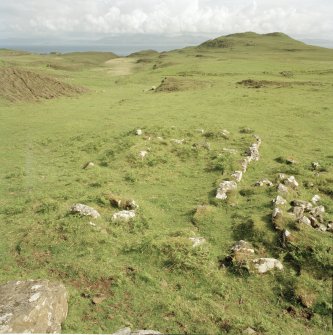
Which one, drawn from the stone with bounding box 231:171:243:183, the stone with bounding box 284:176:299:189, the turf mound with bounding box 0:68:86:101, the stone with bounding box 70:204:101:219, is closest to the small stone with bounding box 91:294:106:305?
the stone with bounding box 70:204:101:219

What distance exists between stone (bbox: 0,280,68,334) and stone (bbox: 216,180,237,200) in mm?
9088

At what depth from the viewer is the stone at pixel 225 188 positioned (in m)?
17.4

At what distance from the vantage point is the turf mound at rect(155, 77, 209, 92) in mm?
58125

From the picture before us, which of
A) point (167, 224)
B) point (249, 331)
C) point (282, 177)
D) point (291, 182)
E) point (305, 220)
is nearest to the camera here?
point (249, 331)

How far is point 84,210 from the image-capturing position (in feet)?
50.2

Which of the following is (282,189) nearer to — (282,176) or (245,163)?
(282,176)

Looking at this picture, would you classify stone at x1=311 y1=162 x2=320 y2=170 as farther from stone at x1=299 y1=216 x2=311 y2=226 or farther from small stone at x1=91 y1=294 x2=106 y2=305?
Result: small stone at x1=91 y1=294 x2=106 y2=305

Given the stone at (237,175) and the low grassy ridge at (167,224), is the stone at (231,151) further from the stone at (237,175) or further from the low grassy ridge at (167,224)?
the stone at (237,175)

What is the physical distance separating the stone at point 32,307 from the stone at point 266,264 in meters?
6.15

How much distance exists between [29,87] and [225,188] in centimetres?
4351

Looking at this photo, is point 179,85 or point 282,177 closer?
point 282,177

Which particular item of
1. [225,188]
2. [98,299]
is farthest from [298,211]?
[98,299]

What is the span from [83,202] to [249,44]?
201 meters

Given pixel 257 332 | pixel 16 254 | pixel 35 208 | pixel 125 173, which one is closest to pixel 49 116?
pixel 125 173
